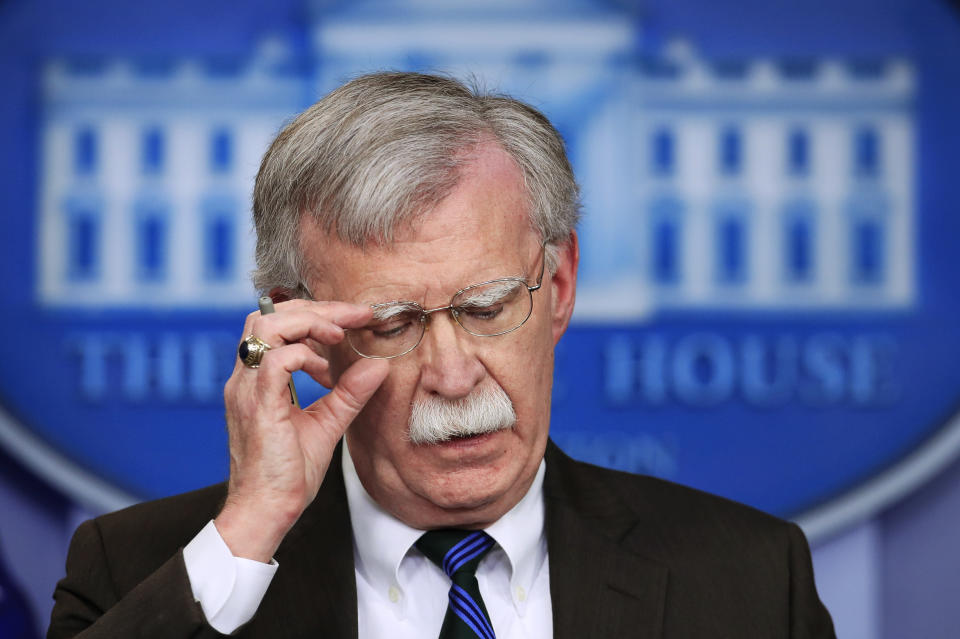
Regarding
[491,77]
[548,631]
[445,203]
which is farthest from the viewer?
[491,77]

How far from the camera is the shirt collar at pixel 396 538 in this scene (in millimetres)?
2074

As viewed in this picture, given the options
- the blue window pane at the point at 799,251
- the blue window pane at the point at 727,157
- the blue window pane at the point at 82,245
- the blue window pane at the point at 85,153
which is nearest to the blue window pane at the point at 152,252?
the blue window pane at the point at 82,245

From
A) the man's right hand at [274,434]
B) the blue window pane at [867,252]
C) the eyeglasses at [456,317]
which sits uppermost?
the blue window pane at [867,252]

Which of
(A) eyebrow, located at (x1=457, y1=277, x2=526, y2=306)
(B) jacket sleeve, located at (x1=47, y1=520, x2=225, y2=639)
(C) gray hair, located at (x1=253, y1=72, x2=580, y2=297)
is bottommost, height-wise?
(B) jacket sleeve, located at (x1=47, y1=520, x2=225, y2=639)

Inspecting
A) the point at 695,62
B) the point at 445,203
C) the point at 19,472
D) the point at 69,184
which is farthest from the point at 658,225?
the point at 19,472

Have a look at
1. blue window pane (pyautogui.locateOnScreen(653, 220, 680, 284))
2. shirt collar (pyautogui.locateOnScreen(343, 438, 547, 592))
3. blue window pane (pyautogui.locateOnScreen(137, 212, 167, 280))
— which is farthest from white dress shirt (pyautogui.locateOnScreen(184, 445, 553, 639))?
blue window pane (pyautogui.locateOnScreen(137, 212, 167, 280))

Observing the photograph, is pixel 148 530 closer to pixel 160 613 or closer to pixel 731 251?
pixel 160 613

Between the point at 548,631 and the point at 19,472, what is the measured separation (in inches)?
79.3

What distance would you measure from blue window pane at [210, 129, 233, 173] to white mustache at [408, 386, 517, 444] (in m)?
1.72

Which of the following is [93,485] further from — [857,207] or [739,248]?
[857,207]

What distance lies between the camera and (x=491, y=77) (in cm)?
334

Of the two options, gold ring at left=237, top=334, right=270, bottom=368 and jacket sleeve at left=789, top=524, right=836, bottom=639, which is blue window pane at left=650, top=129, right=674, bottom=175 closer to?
jacket sleeve at left=789, top=524, right=836, bottom=639

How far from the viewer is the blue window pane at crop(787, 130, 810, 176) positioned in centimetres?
339

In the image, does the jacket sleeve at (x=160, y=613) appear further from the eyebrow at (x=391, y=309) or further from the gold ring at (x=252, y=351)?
the eyebrow at (x=391, y=309)
